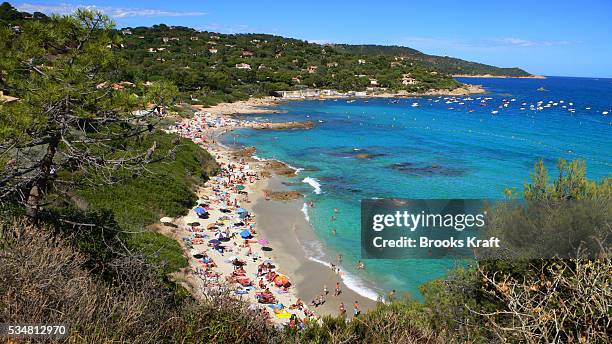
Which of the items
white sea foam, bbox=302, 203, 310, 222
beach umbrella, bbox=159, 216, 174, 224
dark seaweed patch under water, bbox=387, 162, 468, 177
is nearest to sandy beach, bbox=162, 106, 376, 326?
white sea foam, bbox=302, 203, 310, 222

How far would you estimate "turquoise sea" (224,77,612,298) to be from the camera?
2428 centimetres

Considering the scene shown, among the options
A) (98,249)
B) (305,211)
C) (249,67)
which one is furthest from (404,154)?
(249,67)

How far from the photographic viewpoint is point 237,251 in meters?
22.5

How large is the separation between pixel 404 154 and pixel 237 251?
99.0 ft

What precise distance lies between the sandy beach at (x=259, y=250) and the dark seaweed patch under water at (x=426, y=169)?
449 inches

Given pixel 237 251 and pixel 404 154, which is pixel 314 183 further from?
pixel 404 154

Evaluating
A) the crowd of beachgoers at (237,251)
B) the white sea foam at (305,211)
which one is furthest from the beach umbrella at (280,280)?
the white sea foam at (305,211)

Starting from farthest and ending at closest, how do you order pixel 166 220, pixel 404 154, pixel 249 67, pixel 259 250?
pixel 249 67 → pixel 404 154 → pixel 166 220 → pixel 259 250

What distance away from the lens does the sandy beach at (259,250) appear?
58.9 feet

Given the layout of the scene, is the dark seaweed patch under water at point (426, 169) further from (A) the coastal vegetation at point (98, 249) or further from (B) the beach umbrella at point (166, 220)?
(A) the coastal vegetation at point (98, 249)

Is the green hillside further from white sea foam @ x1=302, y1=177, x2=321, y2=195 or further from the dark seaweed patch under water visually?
→ white sea foam @ x1=302, y1=177, x2=321, y2=195

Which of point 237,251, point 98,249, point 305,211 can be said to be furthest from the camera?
point 305,211

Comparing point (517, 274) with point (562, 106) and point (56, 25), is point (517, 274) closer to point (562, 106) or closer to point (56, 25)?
point (56, 25)

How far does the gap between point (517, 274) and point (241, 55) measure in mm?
126692
